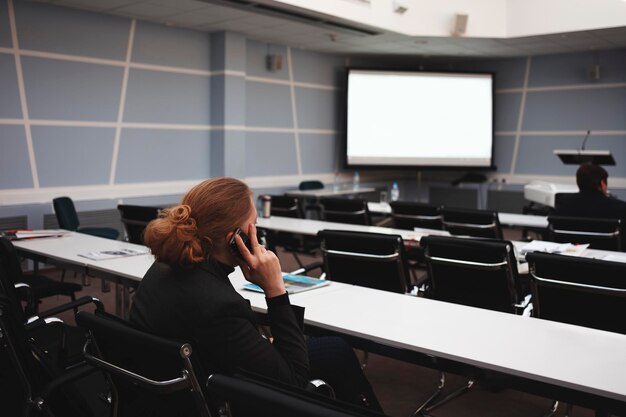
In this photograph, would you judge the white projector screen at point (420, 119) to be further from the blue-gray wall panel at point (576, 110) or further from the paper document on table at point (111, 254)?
the paper document on table at point (111, 254)

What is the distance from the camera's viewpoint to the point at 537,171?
10.8m

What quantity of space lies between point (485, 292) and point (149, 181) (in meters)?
5.55

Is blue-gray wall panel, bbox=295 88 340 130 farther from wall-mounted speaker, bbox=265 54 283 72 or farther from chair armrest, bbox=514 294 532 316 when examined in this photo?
chair armrest, bbox=514 294 532 316

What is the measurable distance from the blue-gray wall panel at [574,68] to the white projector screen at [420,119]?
0.84m

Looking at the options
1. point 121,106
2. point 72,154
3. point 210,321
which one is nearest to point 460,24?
point 121,106

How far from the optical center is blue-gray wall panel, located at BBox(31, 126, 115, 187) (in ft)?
22.6

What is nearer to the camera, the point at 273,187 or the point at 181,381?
the point at 181,381

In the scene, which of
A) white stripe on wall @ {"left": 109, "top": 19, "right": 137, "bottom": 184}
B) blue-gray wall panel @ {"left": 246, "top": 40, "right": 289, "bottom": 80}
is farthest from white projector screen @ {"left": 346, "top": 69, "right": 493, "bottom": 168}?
white stripe on wall @ {"left": 109, "top": 19, "right": 137, "bottom": 184}

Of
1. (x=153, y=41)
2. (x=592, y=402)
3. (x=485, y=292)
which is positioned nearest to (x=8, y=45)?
(x=153, y=41)

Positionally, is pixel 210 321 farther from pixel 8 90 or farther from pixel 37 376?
pixel 8 90

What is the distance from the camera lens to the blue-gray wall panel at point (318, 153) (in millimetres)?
10234

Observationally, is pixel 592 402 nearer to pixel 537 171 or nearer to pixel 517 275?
pixel 517 275

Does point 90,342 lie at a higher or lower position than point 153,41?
lower

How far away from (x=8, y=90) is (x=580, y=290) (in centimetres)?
600
